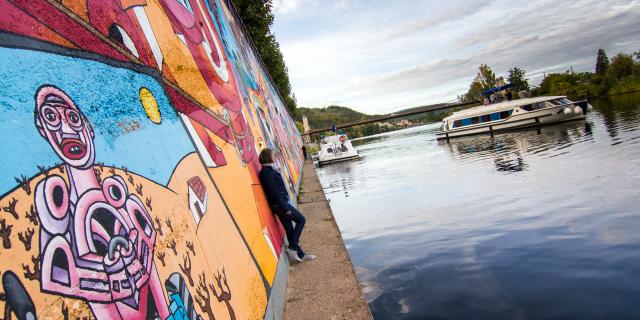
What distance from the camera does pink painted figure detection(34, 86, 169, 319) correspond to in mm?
1584

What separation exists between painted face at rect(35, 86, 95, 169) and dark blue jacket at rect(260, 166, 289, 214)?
3931 millimetres

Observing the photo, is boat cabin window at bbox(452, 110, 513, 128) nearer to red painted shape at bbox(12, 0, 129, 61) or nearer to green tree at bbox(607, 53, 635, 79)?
red painted shape at bbox(12, 0, 129, 61)

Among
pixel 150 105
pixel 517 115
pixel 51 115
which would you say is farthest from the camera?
pixel 517 115

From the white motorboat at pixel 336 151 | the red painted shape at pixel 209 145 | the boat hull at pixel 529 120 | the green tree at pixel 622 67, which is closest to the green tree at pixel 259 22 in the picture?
the white motorboat at pixel 336 151

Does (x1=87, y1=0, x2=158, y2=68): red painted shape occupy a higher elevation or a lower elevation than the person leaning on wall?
higher

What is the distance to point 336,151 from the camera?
3384 centimetres

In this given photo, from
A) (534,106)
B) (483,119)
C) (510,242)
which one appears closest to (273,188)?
(510,242)

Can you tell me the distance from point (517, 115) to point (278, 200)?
101 feet

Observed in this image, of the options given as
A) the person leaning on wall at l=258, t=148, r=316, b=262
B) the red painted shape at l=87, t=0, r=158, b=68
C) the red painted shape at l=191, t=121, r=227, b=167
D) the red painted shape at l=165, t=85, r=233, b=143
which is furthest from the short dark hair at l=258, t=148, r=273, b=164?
the red painted shape at l=87, t=0, r=158, b=68

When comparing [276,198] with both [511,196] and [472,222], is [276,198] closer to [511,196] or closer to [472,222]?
[472,222]

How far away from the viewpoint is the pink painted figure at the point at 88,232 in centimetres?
158

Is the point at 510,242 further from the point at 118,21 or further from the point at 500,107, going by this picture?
the point at 500,107

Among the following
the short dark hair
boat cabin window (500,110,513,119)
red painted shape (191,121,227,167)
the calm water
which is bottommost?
the calm water

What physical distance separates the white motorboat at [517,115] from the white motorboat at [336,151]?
1118 cm
